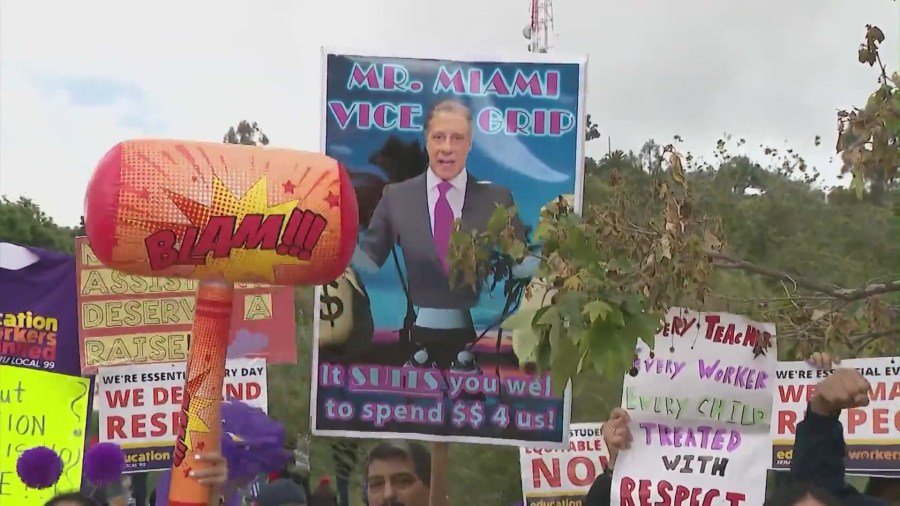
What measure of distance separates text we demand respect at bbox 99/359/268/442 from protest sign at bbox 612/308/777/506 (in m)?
2.19

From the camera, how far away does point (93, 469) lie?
14.9 ft

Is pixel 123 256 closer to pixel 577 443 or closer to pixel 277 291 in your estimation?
pixel 277 291

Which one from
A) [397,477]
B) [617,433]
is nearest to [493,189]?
[617,433]

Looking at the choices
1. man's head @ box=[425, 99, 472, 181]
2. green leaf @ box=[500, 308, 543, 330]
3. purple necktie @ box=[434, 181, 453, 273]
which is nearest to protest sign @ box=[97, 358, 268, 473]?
purple necktie @ box=[434, 181, 453, 273]

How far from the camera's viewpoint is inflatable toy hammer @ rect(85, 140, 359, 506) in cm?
311

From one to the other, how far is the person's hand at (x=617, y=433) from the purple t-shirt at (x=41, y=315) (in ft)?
9.87

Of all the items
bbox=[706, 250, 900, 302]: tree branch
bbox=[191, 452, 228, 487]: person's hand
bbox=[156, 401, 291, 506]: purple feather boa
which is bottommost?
bbox=[156, 401, 291, 506]: purple feather boa

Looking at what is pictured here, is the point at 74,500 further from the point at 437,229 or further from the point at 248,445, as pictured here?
the point at 437,229

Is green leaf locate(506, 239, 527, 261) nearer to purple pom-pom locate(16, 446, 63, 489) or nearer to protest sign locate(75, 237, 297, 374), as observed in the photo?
purple pom-pom locate(16, 446, 63, 489)

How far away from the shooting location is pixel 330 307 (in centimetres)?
469

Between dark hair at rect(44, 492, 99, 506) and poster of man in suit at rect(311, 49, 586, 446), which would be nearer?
dark hair at rect(44, 492, 99, 506)

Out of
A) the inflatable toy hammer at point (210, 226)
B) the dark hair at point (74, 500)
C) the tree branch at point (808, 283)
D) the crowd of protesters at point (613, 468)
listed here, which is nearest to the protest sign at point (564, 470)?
the crowd of protesters at point (613, 468)

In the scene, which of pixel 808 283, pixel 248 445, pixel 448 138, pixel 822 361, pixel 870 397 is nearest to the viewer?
pixel 808 283

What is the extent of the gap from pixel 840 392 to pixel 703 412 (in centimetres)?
82
